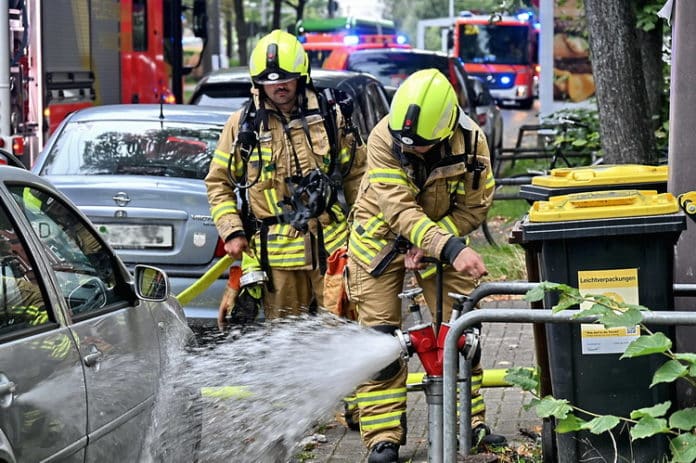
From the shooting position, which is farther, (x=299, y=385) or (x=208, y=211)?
(x=208, y=211)

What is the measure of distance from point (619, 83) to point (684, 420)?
5633mm

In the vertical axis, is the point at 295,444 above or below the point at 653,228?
below

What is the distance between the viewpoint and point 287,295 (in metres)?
6.75

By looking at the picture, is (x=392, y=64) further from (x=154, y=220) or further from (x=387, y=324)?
(x=387, y=324)

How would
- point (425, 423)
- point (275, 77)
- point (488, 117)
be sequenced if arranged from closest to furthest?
point (275, 77) < point (425, 423) < point (488, 117)

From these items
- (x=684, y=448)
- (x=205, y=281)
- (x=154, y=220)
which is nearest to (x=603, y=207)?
(x=684, y=448)

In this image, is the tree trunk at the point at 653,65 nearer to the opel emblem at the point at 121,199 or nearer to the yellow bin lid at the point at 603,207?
the opel emblem at the point at 121,199

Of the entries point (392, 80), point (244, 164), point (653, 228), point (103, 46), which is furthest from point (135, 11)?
point (653, 228)

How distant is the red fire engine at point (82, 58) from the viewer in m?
11.5

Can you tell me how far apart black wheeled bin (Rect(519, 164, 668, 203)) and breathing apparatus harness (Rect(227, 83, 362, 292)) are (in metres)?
1.28

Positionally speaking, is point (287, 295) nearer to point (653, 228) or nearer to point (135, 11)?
point (653, 228)

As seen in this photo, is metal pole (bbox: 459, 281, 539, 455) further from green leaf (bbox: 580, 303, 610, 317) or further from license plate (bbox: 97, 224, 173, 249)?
license plate (bbox: 97, 224, 173, 249)

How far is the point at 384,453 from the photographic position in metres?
5.88

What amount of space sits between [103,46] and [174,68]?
3.20 meters
